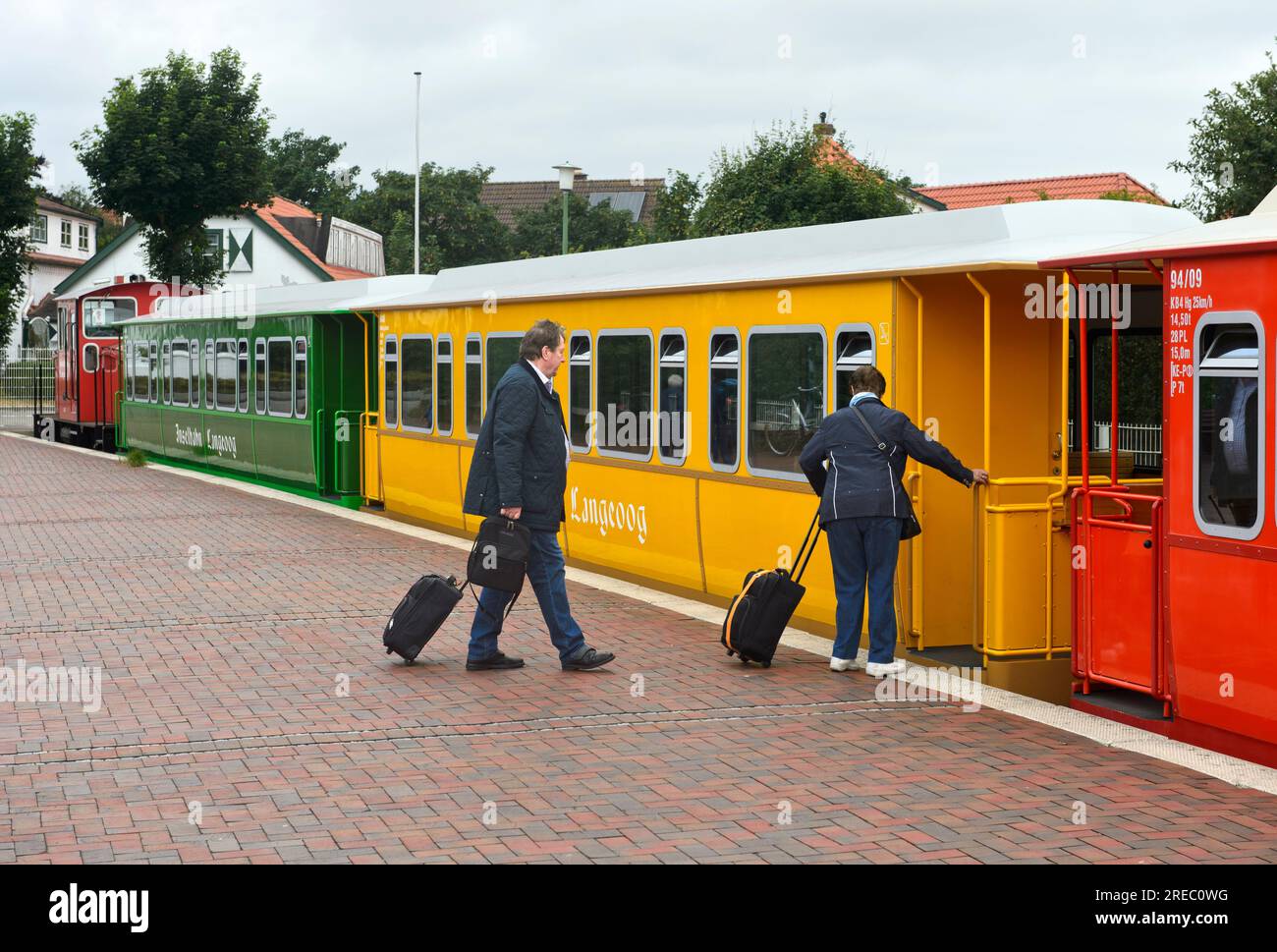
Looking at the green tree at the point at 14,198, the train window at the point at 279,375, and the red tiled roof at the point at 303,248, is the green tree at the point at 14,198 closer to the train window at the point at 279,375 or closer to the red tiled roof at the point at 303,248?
the red tiled roof at the point at 303,248

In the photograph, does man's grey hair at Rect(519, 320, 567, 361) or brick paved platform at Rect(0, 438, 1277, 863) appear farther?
man's grey hair at Rect(519, 320, 567, 361)

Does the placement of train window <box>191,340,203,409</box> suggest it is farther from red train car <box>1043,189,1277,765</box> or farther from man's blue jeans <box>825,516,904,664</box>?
red train car <box>1043,189,1277,765</box>

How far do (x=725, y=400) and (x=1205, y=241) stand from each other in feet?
16.5

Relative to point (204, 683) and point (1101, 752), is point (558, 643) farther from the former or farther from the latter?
point (1101, 752)

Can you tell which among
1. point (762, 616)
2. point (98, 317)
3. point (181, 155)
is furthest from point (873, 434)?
point (181, 155)

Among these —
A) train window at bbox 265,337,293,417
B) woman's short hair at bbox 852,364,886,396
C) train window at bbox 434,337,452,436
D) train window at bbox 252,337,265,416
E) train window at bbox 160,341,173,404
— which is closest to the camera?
woman's short hair at bbox 852,364,886,396

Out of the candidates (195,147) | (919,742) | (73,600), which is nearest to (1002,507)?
(919,742)

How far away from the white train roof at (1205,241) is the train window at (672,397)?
4740mm

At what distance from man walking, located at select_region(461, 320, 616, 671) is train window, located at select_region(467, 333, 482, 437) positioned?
734cm

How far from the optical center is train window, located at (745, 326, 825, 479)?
10844 mm

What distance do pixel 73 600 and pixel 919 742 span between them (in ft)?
23.0

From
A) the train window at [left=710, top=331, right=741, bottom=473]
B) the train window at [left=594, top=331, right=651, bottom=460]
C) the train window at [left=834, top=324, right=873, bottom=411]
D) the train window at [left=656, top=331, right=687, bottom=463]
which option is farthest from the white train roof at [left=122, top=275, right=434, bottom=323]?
the train window at [left=834, top=324, right=873, bottom=411]

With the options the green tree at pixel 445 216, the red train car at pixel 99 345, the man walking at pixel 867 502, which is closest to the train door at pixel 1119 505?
the man walking at pixel 867 502

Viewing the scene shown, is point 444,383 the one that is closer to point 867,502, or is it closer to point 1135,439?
point 867,502
